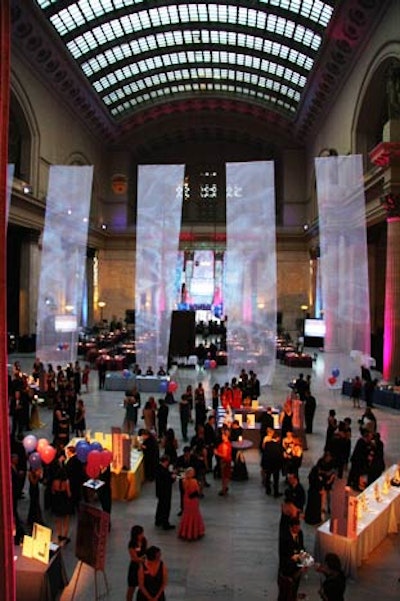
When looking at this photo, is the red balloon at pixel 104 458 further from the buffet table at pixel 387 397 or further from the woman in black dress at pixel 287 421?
the buffet table at pixel 387 397

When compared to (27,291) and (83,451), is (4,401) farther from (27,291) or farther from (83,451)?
(27,291)

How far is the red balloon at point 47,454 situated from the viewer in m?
8.58

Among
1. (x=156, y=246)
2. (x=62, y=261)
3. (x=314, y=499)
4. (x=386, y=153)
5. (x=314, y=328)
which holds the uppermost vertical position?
(x=386, y=153)

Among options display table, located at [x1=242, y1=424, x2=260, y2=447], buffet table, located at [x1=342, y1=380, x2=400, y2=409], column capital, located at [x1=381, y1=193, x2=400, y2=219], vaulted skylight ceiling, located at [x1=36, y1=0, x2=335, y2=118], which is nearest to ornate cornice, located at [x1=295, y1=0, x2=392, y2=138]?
vaulted skylight ceiling, located at [x1=36, y1=0, x2=335, y2=118]

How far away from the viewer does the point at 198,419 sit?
12.9m

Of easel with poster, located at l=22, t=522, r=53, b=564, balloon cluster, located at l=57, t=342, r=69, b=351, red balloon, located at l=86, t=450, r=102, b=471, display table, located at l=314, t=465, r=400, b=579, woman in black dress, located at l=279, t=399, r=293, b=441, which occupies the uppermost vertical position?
balloon cluster, located at l=57, t=342, r=69, b=351

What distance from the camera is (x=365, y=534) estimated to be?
724 centimetres

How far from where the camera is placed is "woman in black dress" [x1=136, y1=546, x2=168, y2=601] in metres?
5.41

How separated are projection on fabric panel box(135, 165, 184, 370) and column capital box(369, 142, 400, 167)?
731cm

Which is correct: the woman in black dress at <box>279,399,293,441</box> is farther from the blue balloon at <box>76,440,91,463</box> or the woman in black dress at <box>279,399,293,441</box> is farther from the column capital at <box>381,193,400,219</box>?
the column capital at <box>381,193,400,219</box>

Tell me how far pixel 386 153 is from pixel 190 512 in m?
16.5

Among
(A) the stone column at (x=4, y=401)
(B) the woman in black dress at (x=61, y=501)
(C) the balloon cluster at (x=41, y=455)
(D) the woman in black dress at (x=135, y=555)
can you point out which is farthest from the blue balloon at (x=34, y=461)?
(A) the stone column at (x=4, y=401)

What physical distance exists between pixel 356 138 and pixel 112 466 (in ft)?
78.1

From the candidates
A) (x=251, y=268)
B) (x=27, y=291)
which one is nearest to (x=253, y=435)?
(x=251, y=268)
